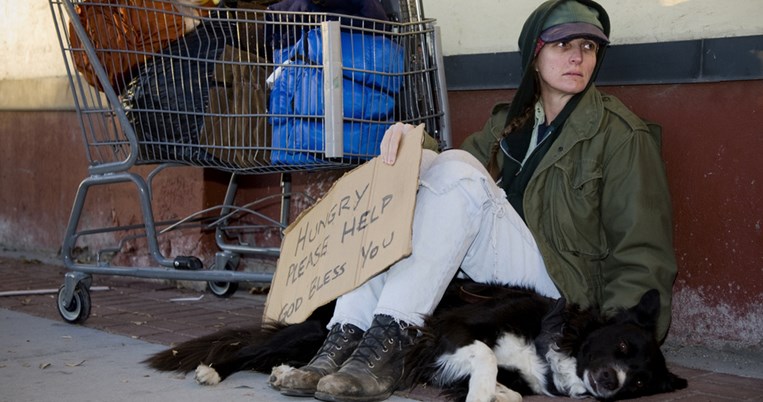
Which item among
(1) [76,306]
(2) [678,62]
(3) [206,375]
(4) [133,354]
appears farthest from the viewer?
(1) [76,306]

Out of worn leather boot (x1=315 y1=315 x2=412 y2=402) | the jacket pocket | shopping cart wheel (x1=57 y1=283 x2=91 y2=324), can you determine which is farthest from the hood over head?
shopping cart wheel (x1=57 y1=283 x2=91 y2=324)

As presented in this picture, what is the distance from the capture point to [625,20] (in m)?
3.96

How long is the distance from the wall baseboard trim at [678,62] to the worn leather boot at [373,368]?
1546 millimetres

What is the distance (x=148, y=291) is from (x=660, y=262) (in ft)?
11.3

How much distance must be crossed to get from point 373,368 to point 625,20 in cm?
187

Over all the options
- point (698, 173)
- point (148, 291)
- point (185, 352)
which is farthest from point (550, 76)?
point (148, 291)

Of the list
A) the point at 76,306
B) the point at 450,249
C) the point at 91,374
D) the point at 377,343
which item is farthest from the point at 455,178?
the point at 76,306

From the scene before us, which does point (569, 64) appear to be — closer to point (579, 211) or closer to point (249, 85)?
point (579, 211)

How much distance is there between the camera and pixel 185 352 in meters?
3.51

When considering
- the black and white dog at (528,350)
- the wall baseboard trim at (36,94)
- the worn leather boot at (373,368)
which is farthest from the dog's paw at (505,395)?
the wall baseboard trim at (36,94)

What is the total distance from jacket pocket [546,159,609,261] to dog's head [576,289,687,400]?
36 cm

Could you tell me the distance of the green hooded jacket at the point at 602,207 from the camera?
3.12m

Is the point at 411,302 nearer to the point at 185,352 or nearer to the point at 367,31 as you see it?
the point at 185,352

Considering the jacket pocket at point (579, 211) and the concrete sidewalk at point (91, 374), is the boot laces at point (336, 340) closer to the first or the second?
the concrete sidewalk at point (91, 374)
